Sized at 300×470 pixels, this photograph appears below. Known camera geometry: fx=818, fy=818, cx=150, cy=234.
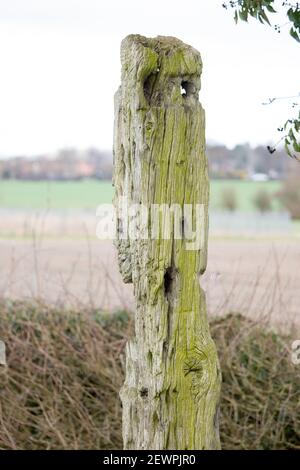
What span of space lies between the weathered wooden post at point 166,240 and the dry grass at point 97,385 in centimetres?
187

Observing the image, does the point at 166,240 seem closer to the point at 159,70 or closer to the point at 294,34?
the point at 159,70

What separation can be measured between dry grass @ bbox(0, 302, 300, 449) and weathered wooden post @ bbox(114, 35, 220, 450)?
1.87 meters

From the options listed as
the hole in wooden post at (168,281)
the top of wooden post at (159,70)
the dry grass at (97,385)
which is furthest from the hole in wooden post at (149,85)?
the dry grass at (97,385)

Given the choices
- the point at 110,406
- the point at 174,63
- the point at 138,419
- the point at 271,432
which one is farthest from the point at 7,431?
the point at 174,63

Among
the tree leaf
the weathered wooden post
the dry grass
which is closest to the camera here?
the weathered wooden post

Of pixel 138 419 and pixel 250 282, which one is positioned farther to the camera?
pixel 250 282

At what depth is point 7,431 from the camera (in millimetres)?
4570

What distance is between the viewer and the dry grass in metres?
4.72

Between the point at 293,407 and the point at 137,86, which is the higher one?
the point at 137,86

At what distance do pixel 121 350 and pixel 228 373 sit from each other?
2.17 feet

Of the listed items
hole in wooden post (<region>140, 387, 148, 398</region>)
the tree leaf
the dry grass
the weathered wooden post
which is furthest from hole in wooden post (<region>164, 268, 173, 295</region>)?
the dry grass

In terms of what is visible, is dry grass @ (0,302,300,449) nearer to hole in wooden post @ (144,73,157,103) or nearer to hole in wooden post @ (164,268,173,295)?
hole in wooden post @ (164,268,173,295)

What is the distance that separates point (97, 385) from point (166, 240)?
A: 2417mm

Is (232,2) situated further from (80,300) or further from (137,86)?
(80,300)
